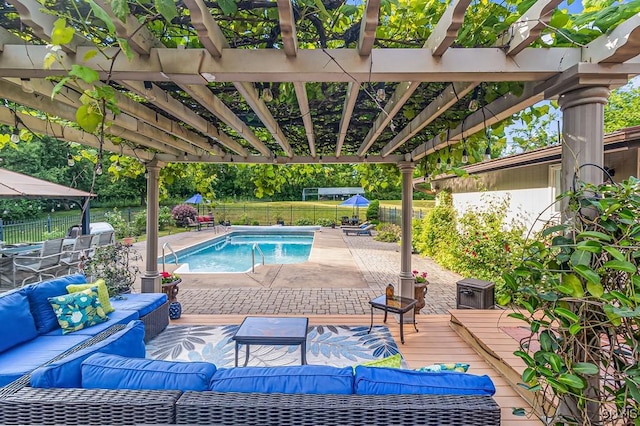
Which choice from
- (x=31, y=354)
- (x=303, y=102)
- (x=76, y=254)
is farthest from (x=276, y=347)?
(x=76, y=254)

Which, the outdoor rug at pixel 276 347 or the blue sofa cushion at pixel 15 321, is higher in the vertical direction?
the blue sofa cushion at pixel 15 321

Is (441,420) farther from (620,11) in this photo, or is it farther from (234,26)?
(234,26)

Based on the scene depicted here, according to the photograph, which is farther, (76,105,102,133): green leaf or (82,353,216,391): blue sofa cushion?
(82,353,216,391): blue sofa cushion

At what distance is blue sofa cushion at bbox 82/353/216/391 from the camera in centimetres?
181

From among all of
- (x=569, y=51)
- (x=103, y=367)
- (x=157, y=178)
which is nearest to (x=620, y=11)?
(x=569, y=51)

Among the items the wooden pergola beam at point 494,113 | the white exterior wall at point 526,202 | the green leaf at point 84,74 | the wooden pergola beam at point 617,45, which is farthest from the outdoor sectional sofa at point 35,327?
the white exterior wall at point 526,202

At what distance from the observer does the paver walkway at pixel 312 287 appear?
5.82 meters

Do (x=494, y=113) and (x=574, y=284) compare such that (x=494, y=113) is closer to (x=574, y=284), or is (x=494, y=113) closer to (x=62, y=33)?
(x=574, y=284)

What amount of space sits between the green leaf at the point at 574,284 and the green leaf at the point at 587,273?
9 centimetres

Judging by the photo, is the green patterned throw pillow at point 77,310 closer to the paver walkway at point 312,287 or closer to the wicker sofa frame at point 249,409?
the wicker sofa frame at point 249,409

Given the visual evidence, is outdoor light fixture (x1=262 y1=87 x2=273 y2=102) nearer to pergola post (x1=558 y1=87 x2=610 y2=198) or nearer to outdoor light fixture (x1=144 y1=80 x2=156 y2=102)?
outdoor light fixture (x1=144 y1=80 x2=156 y2=102)

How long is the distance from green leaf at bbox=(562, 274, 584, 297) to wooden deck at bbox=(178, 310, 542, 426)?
1.61 meters

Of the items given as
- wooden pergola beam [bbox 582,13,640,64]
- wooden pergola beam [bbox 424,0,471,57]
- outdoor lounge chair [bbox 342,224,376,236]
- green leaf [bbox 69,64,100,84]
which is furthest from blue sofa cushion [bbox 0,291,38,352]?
outdoor lounge chair [bbox 342,224,376,236]

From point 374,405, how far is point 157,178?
529 centimetres
